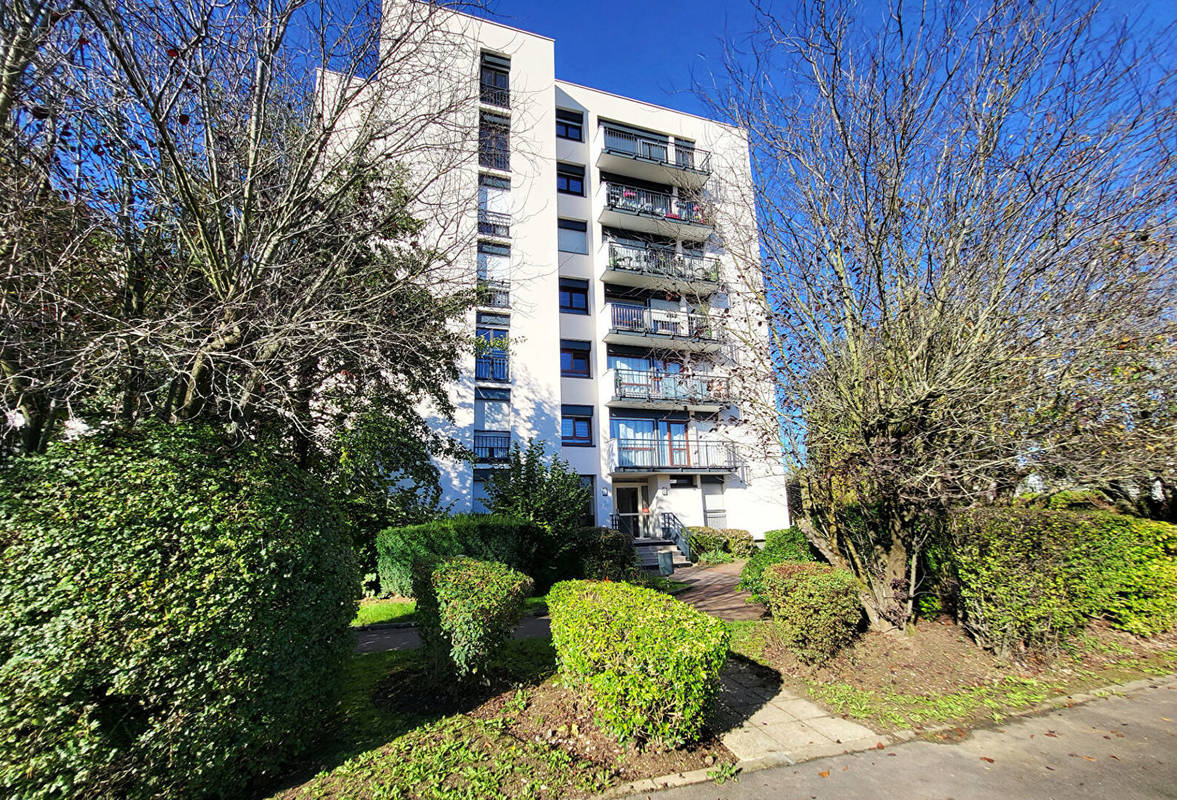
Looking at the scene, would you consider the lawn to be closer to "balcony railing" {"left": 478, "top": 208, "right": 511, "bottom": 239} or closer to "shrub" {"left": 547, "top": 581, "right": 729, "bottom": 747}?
"shrub" {"left": 547, "top": 581, "right": 729, "bottom": 747}

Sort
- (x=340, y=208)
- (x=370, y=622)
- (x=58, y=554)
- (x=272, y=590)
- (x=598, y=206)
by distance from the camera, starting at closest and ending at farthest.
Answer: (x=58, y=554) < (x=272, y=590) < (x=340, y=208) < (x=370, y=622) < (x=598, y=206)

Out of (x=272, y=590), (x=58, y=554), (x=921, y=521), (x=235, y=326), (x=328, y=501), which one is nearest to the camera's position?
(x=58, y=554)

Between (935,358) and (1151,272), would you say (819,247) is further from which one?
(1151,272)

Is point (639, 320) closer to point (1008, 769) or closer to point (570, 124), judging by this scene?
point (570, 124)

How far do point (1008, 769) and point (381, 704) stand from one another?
18.3 feet

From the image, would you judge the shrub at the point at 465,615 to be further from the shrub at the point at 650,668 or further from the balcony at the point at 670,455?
the balcony at the point at 670,455

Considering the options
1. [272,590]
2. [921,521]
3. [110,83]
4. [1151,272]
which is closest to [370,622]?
[272,590]

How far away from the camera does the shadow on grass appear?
12.3 ft

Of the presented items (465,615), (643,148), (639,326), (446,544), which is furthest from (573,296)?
(465,615)

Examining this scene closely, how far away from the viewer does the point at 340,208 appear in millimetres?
5711

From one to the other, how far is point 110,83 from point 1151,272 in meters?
11.3

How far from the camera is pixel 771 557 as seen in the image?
8.62 meters

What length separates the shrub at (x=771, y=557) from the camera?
833 cm

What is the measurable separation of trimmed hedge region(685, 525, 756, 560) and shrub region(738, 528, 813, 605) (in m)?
7.70
